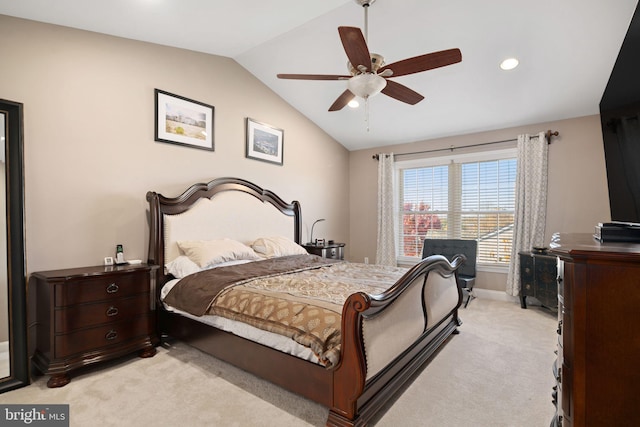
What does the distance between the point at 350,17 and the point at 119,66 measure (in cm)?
225

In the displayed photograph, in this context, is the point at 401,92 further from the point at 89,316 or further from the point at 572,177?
the point at 89,316

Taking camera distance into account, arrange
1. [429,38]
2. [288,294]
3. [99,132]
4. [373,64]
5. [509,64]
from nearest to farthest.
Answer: [288,294]
[373,64]
[99,132]
[429,38]
[509,64]

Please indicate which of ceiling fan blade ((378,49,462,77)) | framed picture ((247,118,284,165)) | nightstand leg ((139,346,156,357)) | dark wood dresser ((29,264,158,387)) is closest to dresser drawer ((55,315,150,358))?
dark wood dresser ((29,264,158,387))

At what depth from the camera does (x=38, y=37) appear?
2455 mm

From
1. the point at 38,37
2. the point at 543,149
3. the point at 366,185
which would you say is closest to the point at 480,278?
the point at 543,149

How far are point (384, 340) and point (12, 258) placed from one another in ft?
8.65

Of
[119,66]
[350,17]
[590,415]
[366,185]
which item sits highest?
[350,17]

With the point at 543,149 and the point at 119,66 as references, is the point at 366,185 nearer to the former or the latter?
the point at 543,149

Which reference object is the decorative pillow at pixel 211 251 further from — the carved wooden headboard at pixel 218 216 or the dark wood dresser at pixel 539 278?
the dark wood dresser at pixel 539 278

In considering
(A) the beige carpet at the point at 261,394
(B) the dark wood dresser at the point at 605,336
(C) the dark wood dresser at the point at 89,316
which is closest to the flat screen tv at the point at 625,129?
(B) the dark wood dresser at the point at 605,336

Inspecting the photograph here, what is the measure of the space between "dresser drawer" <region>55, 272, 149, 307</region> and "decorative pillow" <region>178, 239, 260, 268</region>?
1.56 ft

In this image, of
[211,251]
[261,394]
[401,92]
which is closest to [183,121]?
[211,251]

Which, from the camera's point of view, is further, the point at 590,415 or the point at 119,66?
the point at 119,66

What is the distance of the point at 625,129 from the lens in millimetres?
1665
